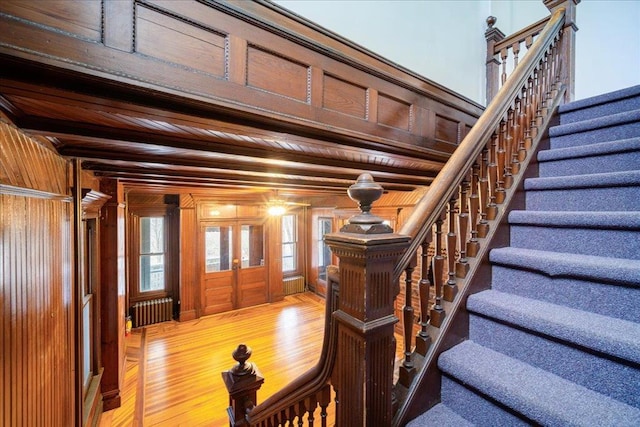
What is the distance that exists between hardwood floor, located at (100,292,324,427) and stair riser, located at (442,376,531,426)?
2733mm

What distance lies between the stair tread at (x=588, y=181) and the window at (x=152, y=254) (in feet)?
19.2

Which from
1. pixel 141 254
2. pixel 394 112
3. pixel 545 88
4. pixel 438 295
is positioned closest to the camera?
pixel 438 295

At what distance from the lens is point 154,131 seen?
4.84 ft

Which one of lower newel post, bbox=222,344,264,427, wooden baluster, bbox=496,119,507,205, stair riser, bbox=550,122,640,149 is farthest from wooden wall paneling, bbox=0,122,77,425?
stair riser, bbox=550,122,640,149

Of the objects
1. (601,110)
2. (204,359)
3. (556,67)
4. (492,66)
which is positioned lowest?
(204,359)

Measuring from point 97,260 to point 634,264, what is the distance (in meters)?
3.74

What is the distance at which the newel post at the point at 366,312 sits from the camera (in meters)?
0.77

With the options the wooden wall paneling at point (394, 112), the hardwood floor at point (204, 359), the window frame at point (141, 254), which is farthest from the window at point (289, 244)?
the wooden wall paneling at point (394, 112)

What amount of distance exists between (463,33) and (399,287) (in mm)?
3271

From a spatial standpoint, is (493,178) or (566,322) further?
(493,178)

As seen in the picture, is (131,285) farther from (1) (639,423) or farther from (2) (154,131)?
(1) (639,423)

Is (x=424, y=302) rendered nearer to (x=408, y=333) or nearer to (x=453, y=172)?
(x=408, y=333)

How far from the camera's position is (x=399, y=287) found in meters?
0.86

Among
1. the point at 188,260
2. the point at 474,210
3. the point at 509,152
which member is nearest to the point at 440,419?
the point at 474,210
